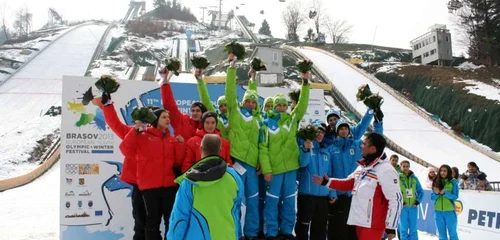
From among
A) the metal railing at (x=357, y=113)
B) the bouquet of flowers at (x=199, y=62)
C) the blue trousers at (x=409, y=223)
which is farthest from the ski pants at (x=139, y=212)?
the metal railing at (x=357, y=113)

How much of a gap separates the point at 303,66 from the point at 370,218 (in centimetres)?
249

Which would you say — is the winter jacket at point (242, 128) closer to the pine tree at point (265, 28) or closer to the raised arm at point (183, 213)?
the raised arm at point (183, 213)

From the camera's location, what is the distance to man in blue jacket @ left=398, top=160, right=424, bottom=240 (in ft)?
27.0

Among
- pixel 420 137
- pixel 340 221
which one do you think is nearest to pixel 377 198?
pixel 340 221

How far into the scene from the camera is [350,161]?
638 centimetres

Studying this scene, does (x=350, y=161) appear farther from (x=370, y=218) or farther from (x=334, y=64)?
(x=334, y=64)

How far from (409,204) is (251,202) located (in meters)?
3.88

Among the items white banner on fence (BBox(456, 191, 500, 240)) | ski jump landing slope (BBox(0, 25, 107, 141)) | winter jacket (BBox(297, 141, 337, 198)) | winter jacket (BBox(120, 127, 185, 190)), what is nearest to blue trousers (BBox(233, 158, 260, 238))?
winter jacket (BBox(297, 141, 337, 198))

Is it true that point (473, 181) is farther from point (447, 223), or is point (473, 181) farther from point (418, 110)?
point (418, 110)

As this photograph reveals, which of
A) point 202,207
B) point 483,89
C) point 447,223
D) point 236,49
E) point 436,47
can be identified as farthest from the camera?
point 436,47

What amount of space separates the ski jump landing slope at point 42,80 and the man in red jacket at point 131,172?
1923 centimetres

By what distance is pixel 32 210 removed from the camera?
11.1 metres

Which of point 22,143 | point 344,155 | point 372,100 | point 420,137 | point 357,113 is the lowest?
point 22,143

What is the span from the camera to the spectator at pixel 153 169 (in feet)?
17.1
